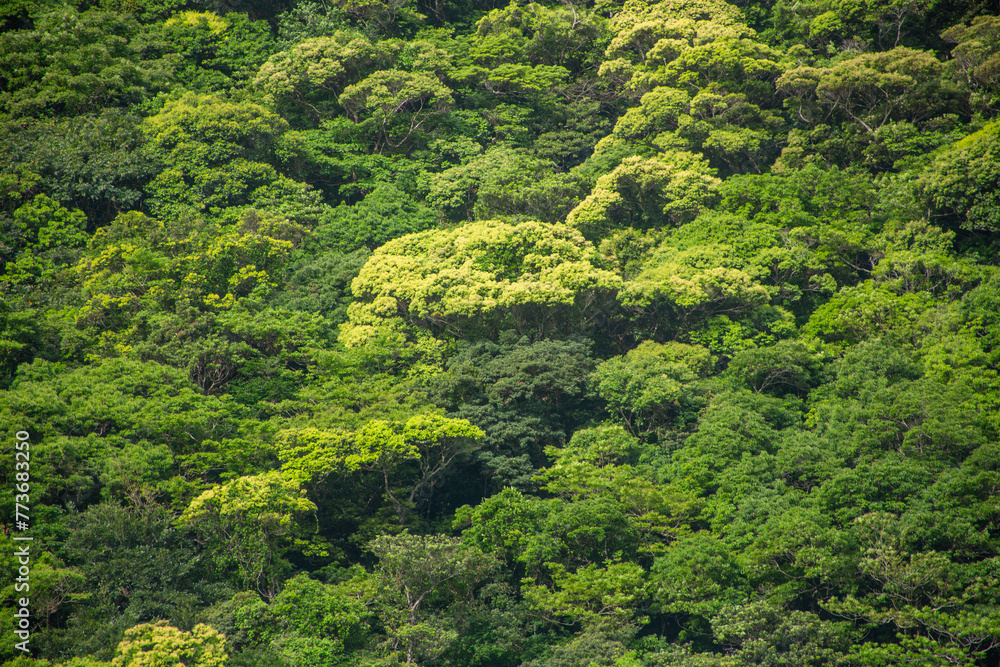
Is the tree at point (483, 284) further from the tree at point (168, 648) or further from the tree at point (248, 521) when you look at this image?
the tree at point (168, 648)

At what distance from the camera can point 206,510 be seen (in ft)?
64.7

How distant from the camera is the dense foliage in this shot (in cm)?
1908

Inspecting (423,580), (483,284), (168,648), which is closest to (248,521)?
(168,648)

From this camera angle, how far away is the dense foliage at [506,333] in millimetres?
19078

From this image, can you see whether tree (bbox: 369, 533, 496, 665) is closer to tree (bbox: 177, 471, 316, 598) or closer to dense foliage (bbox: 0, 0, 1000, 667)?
dense foliage (bbox: 0, 0, 1000, 667)

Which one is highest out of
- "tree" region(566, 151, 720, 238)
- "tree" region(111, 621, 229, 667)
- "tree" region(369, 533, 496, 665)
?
"tree" region(566, 151, 720, 238)

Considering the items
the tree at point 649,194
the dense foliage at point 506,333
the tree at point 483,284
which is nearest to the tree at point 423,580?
the dense foliage at point 506,333

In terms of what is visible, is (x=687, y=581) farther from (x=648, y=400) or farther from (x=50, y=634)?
(x=50, y=634)

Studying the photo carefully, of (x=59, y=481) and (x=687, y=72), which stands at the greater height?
(x=687, y=72)

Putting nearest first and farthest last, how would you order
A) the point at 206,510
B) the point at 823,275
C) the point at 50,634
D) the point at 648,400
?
the point at 50,634, the point at 206,510, the point at 648,400, the point at 823,275

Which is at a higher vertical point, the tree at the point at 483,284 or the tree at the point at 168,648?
the tree at the point at 483,284

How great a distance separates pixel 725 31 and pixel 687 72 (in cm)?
251

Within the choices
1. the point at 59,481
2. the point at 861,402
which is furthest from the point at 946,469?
the point at 59,481

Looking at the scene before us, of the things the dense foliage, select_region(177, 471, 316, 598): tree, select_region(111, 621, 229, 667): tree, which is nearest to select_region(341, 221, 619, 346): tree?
the dense foliage
